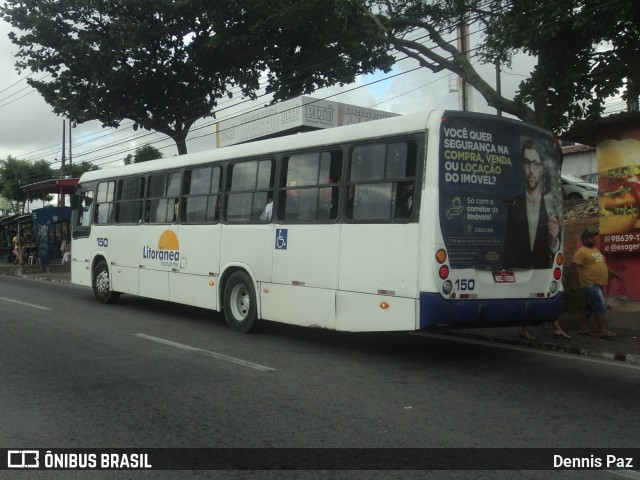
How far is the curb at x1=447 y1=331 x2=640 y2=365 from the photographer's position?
8641mm

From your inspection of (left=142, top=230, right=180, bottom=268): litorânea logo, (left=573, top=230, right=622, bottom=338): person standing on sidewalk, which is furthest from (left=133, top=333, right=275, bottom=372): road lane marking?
(left=573, top=230, right=622, bottom=338): person standing on sidewalk

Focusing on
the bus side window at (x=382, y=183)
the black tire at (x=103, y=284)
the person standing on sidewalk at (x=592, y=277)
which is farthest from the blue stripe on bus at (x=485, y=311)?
the black tire at (x=103, y=284)

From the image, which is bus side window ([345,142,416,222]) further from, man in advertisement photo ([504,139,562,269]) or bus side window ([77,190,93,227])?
bus side window ([77,190,93,227])

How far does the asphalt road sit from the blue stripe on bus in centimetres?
60

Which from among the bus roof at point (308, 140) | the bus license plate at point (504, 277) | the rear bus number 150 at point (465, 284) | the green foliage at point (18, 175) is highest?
the green foliage at point (18, 175)

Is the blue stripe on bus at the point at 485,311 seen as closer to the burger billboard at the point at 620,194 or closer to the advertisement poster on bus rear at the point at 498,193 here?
the advertisement poster on bus rear at the point at 498,193

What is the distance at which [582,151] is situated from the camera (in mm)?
33969

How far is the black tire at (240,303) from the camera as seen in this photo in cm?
1038

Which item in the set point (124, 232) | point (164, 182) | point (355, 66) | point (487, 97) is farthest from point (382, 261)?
point (355, 66)

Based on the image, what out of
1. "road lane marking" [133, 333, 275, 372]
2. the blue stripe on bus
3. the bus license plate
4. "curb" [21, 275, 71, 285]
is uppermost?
the bus license plate

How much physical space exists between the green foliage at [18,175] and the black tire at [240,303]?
53.1 metres

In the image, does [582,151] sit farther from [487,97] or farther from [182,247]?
[182,247]

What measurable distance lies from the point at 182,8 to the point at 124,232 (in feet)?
36.8

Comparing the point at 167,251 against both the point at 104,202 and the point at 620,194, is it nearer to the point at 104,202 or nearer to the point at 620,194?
the point at 104,202
